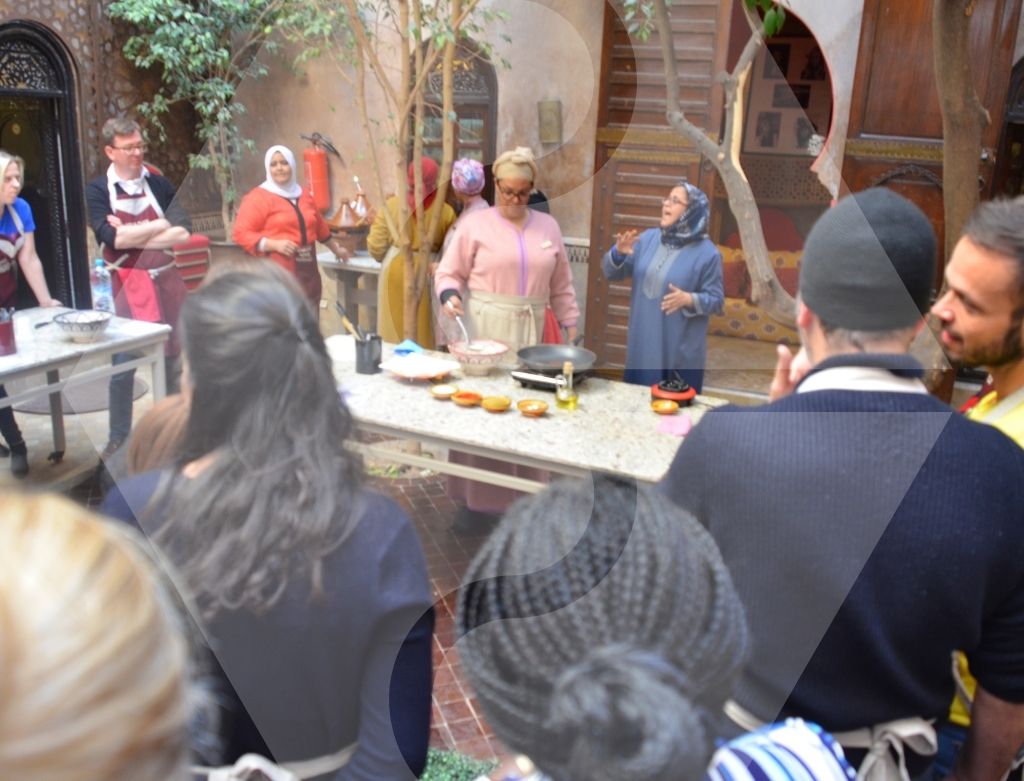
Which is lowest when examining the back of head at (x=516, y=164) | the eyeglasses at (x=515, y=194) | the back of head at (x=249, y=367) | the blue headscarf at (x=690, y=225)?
the back of head at (x=249, y=367)

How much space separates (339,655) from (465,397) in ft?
2.81

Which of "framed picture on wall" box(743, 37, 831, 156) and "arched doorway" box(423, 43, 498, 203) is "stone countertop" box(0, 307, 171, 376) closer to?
"arched doorway" box(423, 43, 498, 203)

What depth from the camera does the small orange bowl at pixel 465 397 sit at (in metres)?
1.47

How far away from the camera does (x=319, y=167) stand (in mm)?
774

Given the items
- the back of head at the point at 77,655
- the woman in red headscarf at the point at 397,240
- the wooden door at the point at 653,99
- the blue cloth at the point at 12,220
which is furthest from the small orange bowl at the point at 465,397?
the blue cloth at the point at 12,220

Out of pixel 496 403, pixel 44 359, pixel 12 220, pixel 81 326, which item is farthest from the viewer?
pixel 12 220

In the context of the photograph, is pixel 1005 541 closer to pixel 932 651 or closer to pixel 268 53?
pixel 932 651

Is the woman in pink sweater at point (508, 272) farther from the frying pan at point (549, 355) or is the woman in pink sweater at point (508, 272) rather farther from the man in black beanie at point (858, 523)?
the man in black beanie at point (858, 523)

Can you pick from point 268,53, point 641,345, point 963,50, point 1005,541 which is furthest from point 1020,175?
point 268,53

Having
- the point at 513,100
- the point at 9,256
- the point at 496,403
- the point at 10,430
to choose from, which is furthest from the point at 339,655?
the point at 10,430

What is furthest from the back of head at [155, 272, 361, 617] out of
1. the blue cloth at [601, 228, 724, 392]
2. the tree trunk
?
the tree trunk

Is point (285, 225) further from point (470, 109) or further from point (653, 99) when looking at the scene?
point (653, 99)

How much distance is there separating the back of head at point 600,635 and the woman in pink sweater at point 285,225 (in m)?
0.28

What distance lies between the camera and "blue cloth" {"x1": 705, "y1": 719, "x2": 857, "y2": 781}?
Result: 594mm
